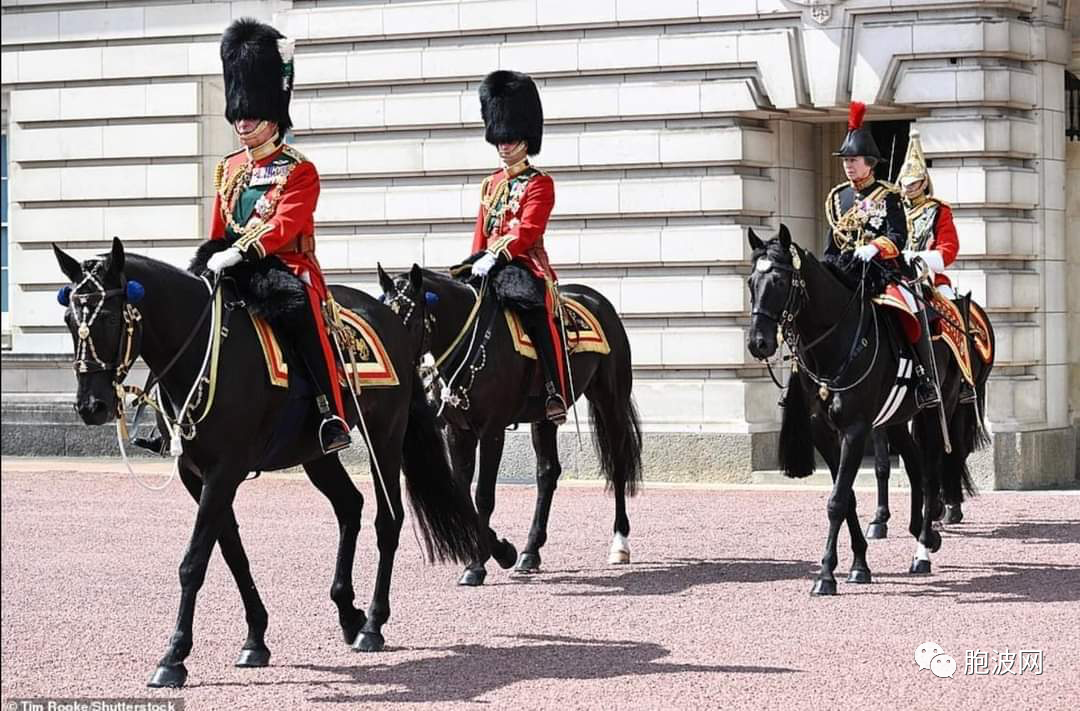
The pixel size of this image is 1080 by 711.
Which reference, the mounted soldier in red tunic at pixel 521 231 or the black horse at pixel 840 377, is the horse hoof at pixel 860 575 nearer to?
the black horse at pixel 840 377

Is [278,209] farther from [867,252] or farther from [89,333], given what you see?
[867,252]

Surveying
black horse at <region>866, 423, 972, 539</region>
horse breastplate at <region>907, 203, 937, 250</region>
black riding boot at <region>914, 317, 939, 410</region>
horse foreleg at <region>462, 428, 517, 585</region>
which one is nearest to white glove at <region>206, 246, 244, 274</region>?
horse foreleg at <region>462, 428, 517, 585</region>

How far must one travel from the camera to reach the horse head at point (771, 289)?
32.8 feet

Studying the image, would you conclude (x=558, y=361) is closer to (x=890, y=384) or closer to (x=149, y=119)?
(x=890, y=384)

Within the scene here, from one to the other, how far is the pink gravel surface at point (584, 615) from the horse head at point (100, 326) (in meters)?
1.06

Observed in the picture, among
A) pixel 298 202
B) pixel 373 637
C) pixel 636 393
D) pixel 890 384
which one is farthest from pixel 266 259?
pixel 636 393

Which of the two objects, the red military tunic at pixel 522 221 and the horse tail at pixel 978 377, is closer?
the red military tunic at pixel 522 221

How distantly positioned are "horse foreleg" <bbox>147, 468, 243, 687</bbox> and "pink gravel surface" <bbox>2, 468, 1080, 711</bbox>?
0.12m

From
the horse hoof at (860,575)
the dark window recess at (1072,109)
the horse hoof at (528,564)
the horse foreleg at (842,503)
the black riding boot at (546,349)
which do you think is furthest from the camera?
the dark window recess at (1072,109)

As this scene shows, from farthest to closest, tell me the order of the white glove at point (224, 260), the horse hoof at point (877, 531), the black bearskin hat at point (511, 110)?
the horse hoof at point (877, 531), the black bearskin hat at point (511, 110), the white glove at point (224, 260)

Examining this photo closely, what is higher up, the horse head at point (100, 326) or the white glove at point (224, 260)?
the white glove at point (224, 260)

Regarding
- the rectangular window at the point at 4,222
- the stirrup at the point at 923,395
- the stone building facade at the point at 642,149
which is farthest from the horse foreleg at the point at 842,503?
the rectangular window at the point at 4,222

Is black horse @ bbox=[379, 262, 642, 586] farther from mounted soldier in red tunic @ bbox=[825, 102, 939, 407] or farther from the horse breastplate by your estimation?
the horse breastplate

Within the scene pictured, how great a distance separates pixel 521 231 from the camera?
11.1 metres
